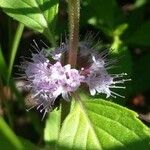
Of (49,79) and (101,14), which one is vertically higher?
(101,14)

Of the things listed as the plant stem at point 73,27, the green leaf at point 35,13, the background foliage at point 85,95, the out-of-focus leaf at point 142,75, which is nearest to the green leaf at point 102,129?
the background foliage at point 85,95

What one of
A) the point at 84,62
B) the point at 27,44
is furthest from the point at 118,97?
the point at 27,44

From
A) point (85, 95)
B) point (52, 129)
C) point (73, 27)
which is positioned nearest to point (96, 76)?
point (85, 95)

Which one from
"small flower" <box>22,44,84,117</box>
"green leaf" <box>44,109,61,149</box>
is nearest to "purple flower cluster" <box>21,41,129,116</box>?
"small flower" <box>22,44,84,117</box>

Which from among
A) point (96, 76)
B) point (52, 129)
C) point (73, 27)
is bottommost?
point (52, 129)

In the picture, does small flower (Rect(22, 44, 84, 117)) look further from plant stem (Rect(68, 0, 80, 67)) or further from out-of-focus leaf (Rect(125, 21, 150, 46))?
out-of-focus leaf (Rect(125, 21, 150, 46))

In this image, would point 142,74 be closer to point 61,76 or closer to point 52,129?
point 52,129
